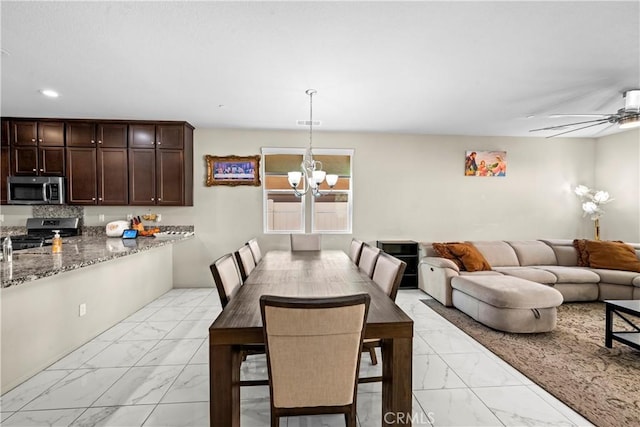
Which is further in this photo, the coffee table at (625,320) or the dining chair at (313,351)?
the coffee table at (625,320)

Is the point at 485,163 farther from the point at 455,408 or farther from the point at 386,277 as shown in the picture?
the point at 455,408

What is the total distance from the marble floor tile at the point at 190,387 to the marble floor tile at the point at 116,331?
3.86 feet

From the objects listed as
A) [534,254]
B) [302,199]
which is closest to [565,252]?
[534,254]

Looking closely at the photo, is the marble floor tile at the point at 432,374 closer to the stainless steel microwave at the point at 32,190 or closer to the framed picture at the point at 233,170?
the framed picture at the point at 233,170

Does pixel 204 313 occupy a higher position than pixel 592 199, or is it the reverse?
pixel 592 199

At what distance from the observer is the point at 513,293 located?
10.1 ft

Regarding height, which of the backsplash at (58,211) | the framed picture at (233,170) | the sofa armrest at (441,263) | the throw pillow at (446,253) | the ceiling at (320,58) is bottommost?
the sofa armrest at (441,263)

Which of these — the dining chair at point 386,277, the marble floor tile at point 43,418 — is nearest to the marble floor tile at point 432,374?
the dining chair at point 386,277

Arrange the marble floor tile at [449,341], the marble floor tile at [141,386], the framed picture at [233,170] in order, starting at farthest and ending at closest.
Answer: the framed picture at [233,170], the marble floor tile at [449,341], the marble floor tile at [141,386]

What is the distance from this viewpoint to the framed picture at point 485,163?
5.19 meters

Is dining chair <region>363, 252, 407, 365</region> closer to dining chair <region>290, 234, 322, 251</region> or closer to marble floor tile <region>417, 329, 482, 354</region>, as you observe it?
marble floor tile <region>417, 329, 482, 354</region>

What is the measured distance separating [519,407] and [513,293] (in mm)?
1399

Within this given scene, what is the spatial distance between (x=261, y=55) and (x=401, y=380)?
2.56 m

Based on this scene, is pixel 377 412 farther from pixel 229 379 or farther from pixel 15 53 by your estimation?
pixel 15 53
